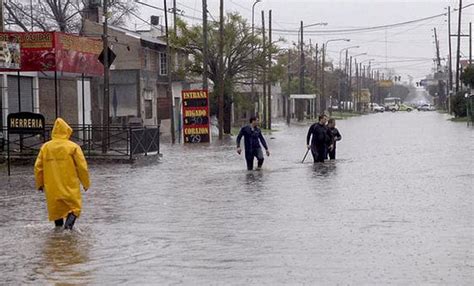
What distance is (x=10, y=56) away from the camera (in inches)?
1048

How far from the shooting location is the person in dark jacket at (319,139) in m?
27.2

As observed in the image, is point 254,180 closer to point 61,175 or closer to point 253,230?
point 253,230

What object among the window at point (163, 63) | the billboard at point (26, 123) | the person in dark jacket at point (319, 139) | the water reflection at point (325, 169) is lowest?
the water reflection at point (325, 169)

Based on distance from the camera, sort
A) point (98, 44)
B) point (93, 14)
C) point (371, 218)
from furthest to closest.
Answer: point (93, 14), point (98, 44), point (371, 218)

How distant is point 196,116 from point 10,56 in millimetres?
18660

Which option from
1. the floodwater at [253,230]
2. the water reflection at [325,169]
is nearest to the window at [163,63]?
the water reflection at [325,169]

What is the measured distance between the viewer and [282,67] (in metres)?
59.1

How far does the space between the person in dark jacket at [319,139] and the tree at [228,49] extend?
88.0ft

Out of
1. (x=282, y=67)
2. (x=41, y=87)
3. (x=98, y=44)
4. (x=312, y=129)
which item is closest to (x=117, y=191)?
(x=312, y=129)

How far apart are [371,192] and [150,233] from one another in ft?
21.8

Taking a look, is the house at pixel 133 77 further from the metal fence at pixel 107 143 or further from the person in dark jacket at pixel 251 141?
the person in dark jacket at pixel 251 141

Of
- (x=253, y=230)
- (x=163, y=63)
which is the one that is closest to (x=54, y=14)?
(x=163, y=63)

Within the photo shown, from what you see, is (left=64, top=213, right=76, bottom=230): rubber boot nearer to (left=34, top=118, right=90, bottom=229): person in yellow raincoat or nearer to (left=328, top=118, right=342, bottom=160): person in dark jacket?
(left=34, top=118, right=90, bottom=229): person in yellow raincoat

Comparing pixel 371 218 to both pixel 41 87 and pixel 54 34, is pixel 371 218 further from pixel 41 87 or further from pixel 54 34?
pixel 41 87
